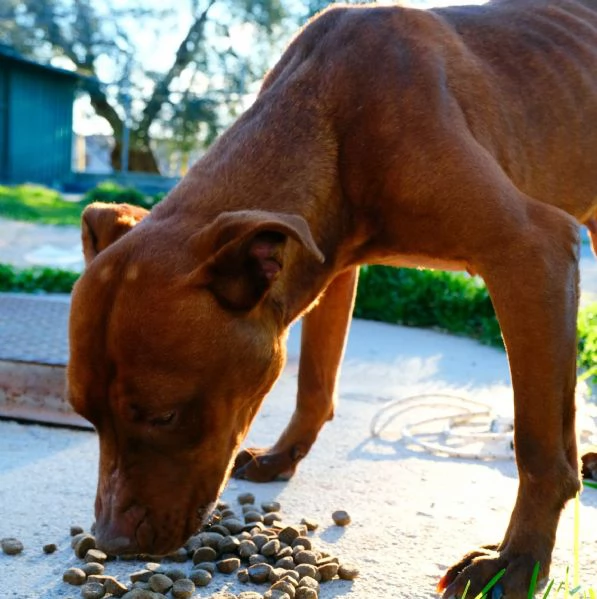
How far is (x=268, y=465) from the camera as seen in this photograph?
3.99m

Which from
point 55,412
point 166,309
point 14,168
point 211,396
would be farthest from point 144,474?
point 14,168

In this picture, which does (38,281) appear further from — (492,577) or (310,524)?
(492,577)

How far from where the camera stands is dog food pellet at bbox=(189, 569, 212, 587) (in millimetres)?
2920

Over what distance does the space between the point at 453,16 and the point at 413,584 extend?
228 cm

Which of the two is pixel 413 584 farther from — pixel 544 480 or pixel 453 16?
pixel 453 16

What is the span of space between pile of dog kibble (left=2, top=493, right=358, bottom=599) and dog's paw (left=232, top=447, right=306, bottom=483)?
0.54 metres

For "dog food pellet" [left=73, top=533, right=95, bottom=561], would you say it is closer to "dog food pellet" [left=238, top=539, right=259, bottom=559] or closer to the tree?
"dog food pellet" [left=238, top=539, right=259, bottom=559]

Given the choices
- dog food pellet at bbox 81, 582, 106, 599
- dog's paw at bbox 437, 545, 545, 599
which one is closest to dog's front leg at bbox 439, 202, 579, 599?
dog's paw at bbox 437, 545, 545, 599

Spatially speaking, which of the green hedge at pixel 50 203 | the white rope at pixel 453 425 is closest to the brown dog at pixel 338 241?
the white rope at pixel 453 425

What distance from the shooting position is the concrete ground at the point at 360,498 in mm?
3023

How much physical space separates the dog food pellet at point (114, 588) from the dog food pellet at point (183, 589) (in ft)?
0.51

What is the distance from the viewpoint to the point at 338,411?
512 cm

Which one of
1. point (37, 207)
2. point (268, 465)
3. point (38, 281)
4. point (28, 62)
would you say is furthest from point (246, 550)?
point (28, 62)

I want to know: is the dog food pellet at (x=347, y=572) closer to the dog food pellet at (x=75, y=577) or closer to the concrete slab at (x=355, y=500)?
the concrete slab at (x=355, y=500)
